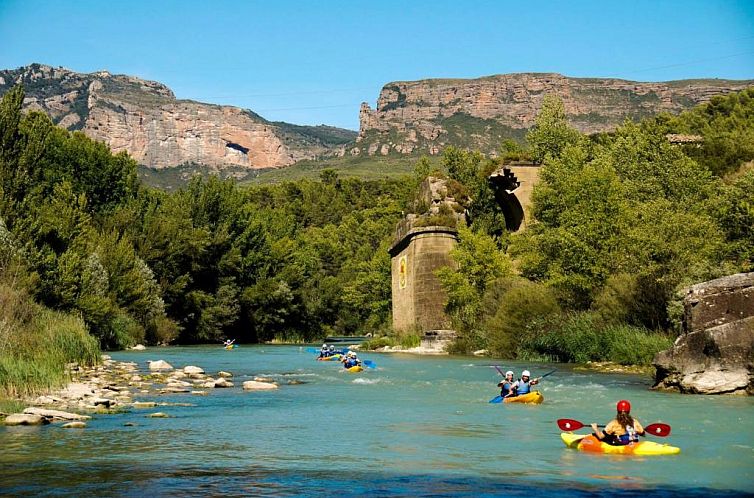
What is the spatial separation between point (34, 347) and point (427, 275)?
Answer: 1132 inches

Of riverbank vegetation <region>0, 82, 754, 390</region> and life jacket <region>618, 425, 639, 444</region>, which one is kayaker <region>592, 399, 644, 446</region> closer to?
life jacket <region>618, 425, 639, 444</region>

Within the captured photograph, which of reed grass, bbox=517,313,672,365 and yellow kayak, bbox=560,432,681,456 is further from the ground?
reed grass, bbox=517,313,672,365

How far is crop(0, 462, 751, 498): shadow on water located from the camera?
10562mm

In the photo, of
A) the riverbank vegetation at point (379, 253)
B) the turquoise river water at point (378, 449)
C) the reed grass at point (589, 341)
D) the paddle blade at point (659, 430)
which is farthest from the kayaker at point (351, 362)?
the paddle blade at point (659, 430)

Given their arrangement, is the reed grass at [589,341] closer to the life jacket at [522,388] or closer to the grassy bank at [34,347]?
the life jacket at [522,388]

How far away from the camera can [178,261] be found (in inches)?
2522

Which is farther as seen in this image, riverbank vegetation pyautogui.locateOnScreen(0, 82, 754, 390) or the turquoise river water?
riverbank vegetation pyautogui.locateOnScreen(0, 82, 754, 390)

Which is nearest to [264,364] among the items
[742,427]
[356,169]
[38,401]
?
[38,401]

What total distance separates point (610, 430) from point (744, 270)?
1387cm

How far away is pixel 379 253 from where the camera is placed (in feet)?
246

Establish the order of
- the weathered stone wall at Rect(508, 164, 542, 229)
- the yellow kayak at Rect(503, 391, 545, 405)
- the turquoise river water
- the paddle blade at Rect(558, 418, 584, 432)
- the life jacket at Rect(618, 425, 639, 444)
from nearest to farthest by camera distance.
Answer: the turquoise river water → the life jacket at Rect(618, 425, 639, 444) → the paddle blade at Rect(558, 418, 584, 432) → the yellow kayak at Rect(503, 391, 545, 405) → the weathered stone wall at Rect(508, 164, 542, 229)

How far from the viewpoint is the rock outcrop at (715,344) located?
65.3ft

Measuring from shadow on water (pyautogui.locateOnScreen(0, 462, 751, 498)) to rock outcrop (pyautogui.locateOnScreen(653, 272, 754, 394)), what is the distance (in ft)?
31.4

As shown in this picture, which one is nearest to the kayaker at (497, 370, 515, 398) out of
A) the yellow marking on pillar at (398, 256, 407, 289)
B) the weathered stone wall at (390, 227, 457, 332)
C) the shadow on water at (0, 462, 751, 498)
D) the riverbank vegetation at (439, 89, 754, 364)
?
the riverbank vegetation at (439, 89, 754, 364)
